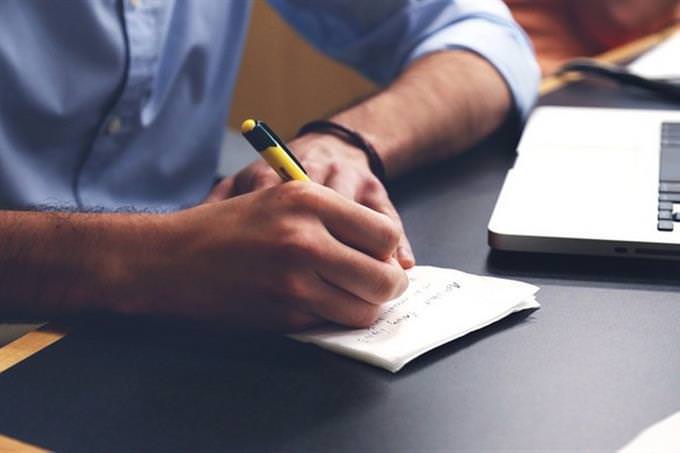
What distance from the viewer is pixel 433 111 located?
3.11ft

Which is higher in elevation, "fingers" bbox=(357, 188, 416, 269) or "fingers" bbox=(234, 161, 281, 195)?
"fingers" bbox=(234, 161, 281, 195)

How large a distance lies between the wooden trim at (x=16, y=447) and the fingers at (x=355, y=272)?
18cm

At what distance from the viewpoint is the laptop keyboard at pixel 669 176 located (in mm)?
701

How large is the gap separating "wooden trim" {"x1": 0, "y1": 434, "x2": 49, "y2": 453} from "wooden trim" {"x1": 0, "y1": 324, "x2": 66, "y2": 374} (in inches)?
3.2

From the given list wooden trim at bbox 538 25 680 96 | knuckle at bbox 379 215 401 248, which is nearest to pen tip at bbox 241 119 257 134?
knuckle at bbox 379 215 401 248

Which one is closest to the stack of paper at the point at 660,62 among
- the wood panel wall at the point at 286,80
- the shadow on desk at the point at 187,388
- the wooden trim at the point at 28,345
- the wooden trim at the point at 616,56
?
the wooden trim at the point at 616,56

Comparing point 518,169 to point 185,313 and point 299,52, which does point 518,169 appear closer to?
point 185,313

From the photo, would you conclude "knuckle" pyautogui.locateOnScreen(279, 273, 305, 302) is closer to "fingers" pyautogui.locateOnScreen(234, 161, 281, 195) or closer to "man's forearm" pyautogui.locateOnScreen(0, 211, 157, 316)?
"man's forearm" pyautogui.locateOnScreen(0, 211, 157, 316)

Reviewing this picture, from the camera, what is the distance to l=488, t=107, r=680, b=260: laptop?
690mm

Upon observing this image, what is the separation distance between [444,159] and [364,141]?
0.34 ft

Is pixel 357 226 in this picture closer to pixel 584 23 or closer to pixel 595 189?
pixel 595 189

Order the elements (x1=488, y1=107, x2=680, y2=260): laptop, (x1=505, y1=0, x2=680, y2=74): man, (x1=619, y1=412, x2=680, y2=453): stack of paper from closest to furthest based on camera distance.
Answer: (x1=619, y1=412, x2=680, y2=453): stack of paper < (x1=488, y1=107, x2=680, y2=260): laptop < (x1=505, y1=0, x2=680, y2=74): man

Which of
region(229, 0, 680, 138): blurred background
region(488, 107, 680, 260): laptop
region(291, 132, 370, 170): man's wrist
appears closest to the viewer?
region(488, 107, 680, 260): laptop

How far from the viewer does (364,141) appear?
0.87m
